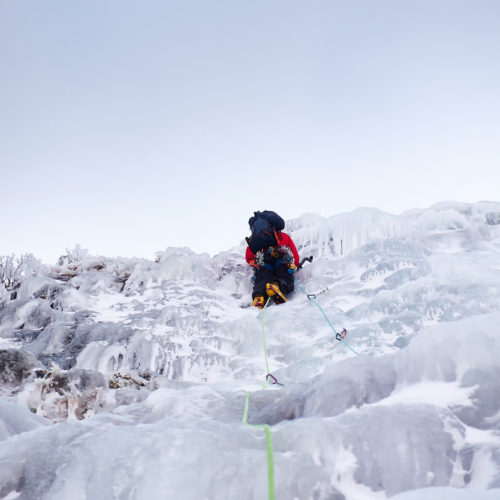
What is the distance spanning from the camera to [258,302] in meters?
7.23

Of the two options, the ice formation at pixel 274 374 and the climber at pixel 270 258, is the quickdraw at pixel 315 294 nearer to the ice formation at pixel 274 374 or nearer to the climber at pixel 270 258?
the ice formation at pixel 274 374

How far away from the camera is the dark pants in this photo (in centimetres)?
743

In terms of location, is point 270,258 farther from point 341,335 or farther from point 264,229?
point 341,335

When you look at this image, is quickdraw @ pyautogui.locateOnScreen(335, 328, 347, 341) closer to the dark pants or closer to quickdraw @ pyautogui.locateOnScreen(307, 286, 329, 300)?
quickdraw @ pyautogui.locateOnScreen(307, 286, 329, 300)

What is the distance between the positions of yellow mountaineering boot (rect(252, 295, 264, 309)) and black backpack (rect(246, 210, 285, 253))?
129cm

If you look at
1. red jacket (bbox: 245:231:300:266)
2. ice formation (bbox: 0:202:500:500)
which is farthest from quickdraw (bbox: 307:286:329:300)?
A: red jacket (bbox: 245:231:300:266)

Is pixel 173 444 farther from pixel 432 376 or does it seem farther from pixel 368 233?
pixel 368 233

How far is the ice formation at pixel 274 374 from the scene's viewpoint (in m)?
1.55

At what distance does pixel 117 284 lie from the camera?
878 cm

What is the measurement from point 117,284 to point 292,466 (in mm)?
7947

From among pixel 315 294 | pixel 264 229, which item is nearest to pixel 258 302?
pixel 315 294

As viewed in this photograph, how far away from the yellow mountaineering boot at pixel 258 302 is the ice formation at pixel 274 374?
8.4 inches

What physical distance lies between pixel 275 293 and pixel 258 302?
1.30ft

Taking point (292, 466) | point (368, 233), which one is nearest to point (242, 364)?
point (292, 466)
